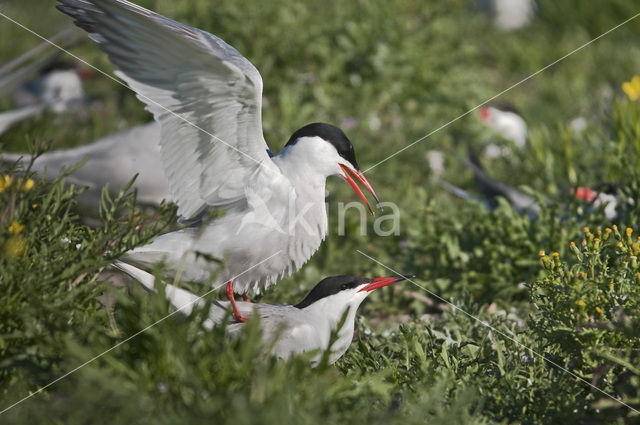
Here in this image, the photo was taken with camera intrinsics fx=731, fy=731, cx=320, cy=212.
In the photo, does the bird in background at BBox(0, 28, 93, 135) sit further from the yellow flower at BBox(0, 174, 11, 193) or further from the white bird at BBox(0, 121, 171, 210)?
the yellow flower at BBox(0, 174, 11, 193)

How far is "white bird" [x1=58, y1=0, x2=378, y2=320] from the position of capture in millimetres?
2383

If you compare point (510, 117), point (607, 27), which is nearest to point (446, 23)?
point (510, 117)

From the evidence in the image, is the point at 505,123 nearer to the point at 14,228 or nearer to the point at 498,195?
the point at 498,195

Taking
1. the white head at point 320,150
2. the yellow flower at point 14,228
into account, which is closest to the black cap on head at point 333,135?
the white head at point 320,150

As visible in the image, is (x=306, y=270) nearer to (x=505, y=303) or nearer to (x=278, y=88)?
(x=505, y=303)

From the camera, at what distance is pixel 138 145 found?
374 centimetres

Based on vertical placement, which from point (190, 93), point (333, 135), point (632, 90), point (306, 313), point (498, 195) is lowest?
point (498, 195)

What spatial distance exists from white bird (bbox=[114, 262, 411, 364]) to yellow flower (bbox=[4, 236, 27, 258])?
0.33 m

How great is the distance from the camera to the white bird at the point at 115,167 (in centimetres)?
363

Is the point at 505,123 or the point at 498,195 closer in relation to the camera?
the point at 498,195

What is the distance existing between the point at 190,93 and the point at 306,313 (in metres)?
0.84

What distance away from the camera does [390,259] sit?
3.70 meters

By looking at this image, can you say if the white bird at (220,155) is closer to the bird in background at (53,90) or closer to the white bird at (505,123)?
the bird in background at (53,90)

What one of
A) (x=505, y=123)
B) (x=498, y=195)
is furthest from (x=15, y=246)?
(x=505, y=123)
